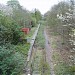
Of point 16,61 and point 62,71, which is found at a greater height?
point 16,61

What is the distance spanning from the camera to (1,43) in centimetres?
1078

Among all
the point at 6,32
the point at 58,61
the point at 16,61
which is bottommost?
the point at 58,61

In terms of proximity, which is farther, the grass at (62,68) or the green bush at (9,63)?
the grass at (62,68)

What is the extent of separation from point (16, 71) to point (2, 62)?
0.69 m

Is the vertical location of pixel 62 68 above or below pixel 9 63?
below

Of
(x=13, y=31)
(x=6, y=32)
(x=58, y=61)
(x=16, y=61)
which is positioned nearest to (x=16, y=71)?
(x=16, y=61)

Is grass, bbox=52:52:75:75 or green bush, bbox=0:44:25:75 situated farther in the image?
grass, bbox=52:52:75:75

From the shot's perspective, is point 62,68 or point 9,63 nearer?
point 9,63

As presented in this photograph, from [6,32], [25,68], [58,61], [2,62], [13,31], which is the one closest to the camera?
[2,62]

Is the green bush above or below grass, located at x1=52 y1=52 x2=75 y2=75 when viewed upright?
above

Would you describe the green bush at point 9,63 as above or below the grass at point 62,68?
above

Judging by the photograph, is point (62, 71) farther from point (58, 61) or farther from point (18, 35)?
point (18, 35)

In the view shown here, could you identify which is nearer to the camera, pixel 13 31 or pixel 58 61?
pixel 58 61

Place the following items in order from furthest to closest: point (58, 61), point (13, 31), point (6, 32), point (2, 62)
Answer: point (13, 31) → point (6, 32) → point (58, 61) → point (2, 62)
